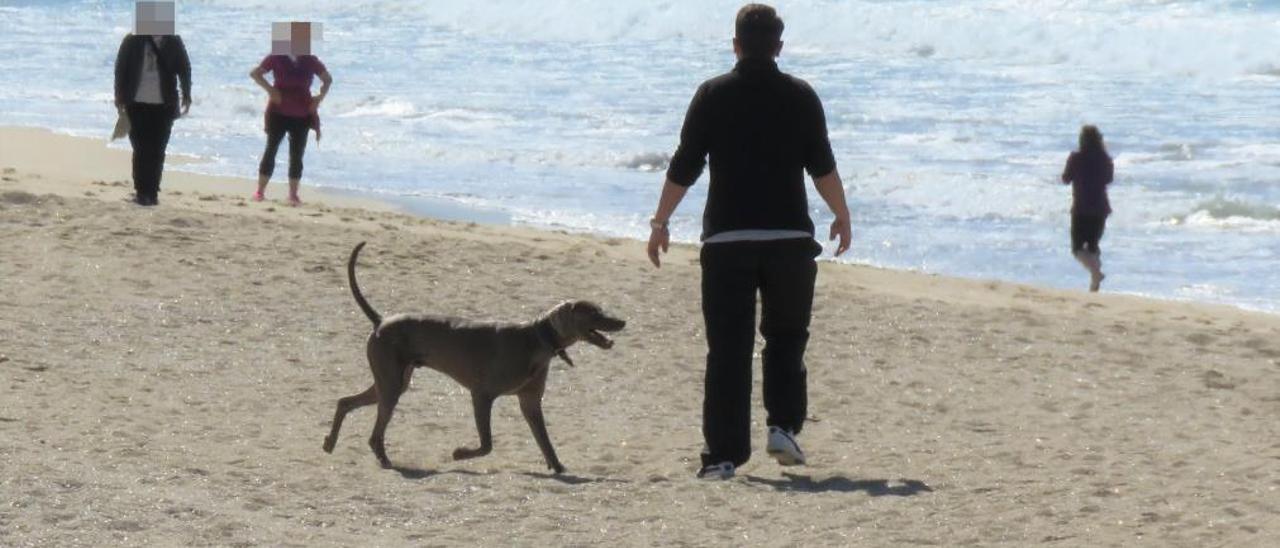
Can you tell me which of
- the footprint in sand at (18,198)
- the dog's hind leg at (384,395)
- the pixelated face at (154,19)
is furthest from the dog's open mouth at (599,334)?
the pixelated face at (154,19)

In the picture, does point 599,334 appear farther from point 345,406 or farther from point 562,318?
point 345,406

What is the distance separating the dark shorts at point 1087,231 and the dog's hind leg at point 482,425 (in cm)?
644

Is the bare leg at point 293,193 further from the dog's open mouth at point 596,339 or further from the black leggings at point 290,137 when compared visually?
the dog's open mouth at point 596,339

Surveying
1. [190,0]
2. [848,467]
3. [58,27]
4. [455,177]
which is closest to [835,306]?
[848,467]

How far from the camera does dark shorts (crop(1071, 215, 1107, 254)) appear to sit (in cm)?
1283

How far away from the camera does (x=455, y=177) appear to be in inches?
696

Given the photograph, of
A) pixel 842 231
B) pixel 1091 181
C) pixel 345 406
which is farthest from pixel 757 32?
pixel 1091 181

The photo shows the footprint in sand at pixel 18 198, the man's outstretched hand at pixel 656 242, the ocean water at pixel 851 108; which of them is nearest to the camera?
the man's outstretched hand at pixel 656 242

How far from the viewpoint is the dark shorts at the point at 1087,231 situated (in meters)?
12.8

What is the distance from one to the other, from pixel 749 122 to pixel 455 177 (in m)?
11.2

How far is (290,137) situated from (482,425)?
267 inches

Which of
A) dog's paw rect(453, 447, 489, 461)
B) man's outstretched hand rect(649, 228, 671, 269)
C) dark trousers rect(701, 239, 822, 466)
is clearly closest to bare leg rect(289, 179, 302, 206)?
dog's paw rect(453, 447, 489, 461)

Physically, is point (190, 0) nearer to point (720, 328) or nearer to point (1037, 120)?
point (1037, 120)

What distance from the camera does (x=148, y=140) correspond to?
41.2 ft
